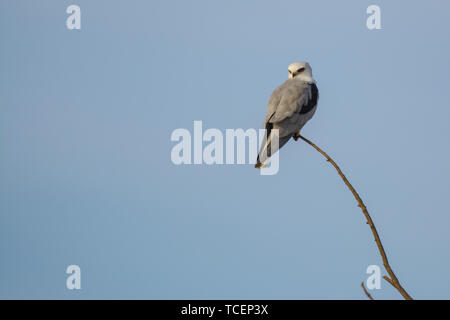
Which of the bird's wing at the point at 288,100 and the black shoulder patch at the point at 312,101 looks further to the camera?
the black shoulder patch at the point at 312,101

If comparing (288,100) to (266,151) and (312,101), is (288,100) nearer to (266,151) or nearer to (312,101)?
(312,101)

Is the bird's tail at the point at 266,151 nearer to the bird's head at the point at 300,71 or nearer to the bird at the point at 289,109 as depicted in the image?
the bird at the point at 289,109

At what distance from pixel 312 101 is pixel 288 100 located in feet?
1.62

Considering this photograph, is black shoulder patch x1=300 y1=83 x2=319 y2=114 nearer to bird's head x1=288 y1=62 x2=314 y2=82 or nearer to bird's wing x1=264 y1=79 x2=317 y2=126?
bird's wing x1=264 y1=79 x2=317 y2=126

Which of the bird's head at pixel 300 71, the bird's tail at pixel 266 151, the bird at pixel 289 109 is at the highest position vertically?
the bird's head at pixel 300 71

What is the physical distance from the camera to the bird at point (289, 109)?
7770 millimetres

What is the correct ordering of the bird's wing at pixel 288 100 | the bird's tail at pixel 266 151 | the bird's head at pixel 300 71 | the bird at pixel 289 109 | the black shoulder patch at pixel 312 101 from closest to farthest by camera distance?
the bird's tail at pixel 266 151, the bird at pixel 289 109, the bird's wing at pixel 288 100, the black shoulder patch at pixel 312 101, the bird's head at pixel 300 71

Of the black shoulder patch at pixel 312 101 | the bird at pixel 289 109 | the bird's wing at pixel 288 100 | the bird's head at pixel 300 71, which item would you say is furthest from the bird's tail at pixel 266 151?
the bird's head at pixel 300 71
